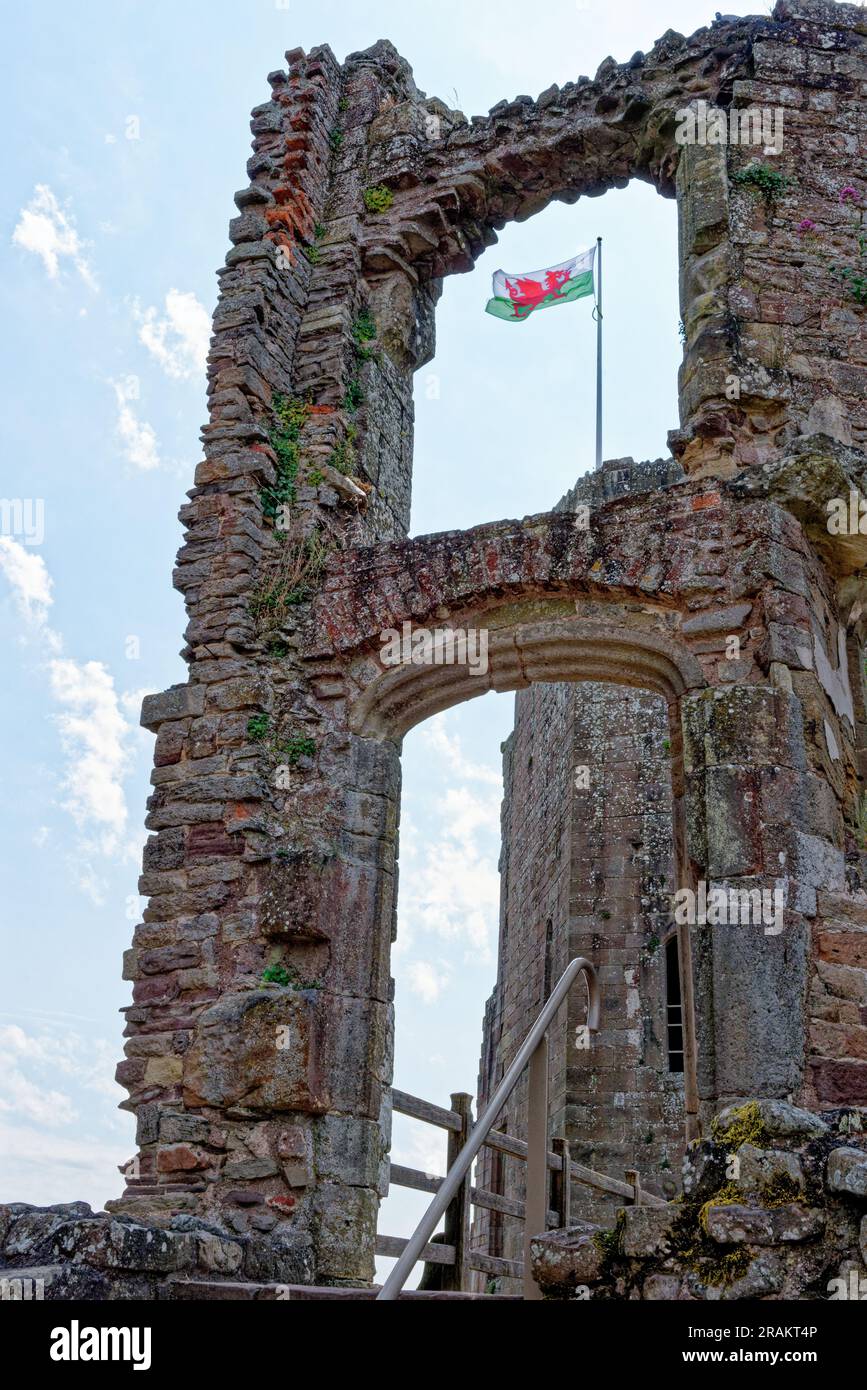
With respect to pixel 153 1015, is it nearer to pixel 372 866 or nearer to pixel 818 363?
pixel 372 866

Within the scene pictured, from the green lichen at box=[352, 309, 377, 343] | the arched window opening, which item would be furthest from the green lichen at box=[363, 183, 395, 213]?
the arched window opening

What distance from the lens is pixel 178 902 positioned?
6.98 metres

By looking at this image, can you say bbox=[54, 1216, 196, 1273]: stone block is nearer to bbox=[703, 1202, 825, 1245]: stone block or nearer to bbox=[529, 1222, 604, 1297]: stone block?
bbox=[529, 1222, 604, 1297]: stone block

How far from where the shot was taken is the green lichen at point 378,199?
8.90m

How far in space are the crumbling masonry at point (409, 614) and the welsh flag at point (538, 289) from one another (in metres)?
1.32

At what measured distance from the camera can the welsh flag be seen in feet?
34.5

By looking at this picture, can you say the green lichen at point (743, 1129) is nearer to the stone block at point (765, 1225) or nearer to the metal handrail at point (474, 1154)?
the stone block at point (765, 1225)

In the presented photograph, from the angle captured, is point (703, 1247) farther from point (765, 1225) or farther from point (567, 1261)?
point (567, 1261)

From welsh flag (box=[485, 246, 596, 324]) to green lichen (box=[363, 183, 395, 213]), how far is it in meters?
1.73

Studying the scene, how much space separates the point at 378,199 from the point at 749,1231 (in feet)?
24.4

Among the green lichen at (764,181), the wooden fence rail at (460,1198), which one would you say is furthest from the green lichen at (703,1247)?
the green lichen at (764,181)

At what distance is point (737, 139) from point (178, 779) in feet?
16.6

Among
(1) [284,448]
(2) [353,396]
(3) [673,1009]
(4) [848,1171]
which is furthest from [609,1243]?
(3) [673,1009]
